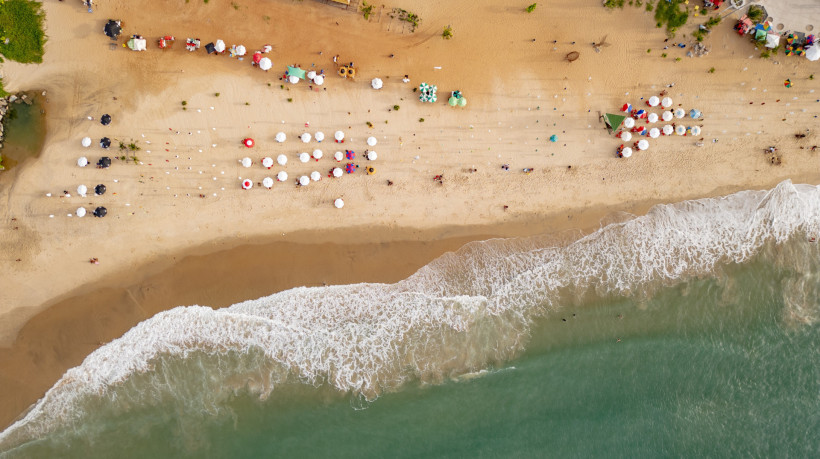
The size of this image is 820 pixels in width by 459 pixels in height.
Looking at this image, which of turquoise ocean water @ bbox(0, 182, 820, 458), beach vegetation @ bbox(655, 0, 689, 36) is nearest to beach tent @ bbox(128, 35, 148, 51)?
turquoise ocean water @ bbox(0, 182, 820, 458)

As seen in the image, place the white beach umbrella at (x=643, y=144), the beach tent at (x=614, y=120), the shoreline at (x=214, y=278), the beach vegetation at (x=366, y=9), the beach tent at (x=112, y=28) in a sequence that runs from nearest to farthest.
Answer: the beach tent at (x=112, y=28) < the shoreline at (x=214, y=278) < the beach vegetation at (x=366, y=9) < the beach tent at (x=614, y=120) < the white beach umbrella at (x=643, y=144)

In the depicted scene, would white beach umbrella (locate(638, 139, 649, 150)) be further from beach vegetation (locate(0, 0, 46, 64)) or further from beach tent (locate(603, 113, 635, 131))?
beach vegetation (locate(0, 0, 46, 64))

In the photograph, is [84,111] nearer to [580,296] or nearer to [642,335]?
[580,296]

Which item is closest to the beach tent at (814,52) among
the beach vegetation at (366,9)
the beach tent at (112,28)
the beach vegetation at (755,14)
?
the beach vegetation at (755,14)

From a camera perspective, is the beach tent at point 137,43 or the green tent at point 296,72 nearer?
the beach tent at point 137,43

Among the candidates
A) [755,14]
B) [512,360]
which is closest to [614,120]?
[755,14]

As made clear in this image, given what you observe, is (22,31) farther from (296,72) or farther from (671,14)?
(671,14)

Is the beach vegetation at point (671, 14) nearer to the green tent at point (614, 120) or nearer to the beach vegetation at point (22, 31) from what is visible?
the green tent at point (614, 120)

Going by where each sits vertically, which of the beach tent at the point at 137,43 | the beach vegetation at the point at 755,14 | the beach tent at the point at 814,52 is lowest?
the beach tent at the point at 137,43

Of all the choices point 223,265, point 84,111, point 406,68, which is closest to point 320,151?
point 406,68
